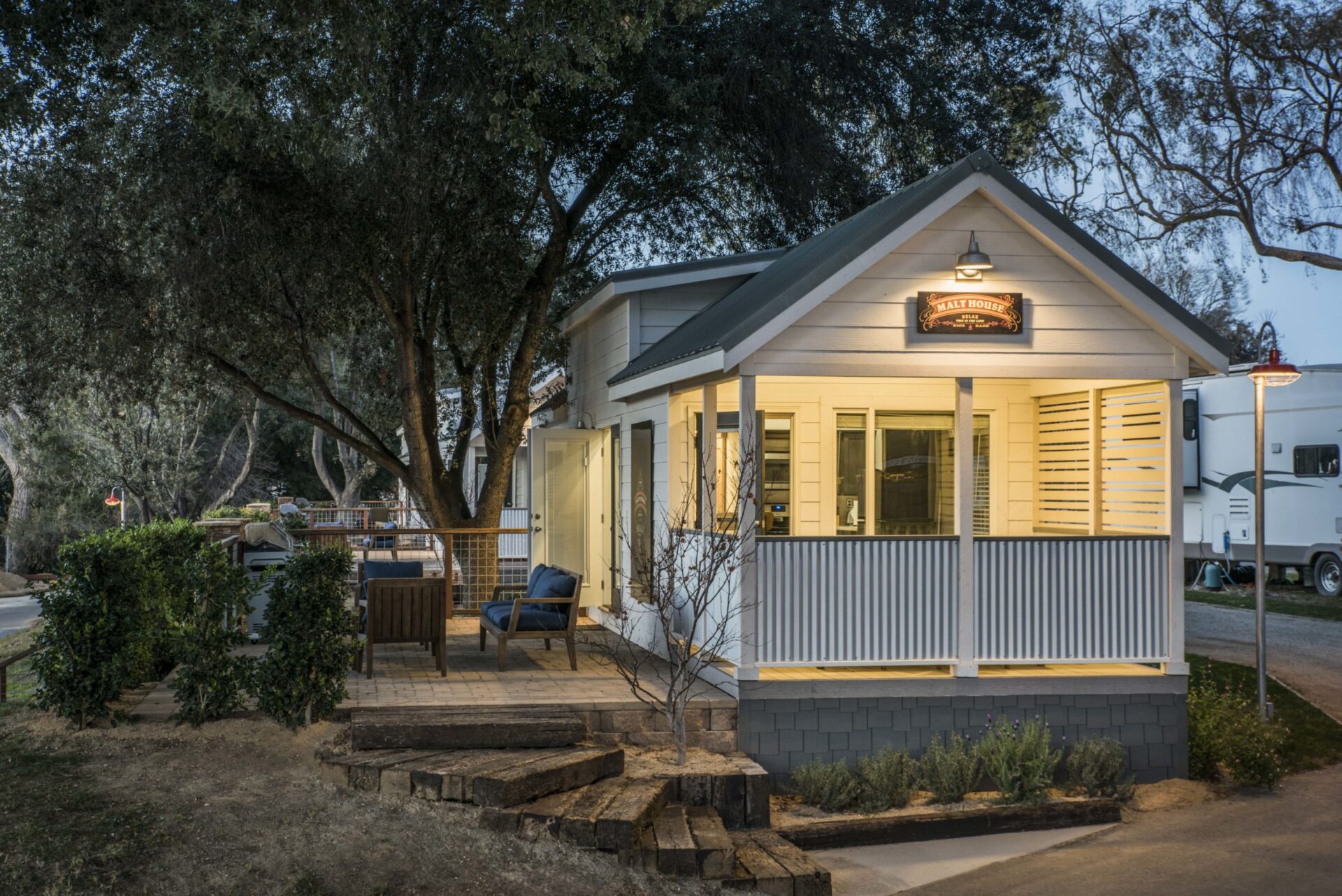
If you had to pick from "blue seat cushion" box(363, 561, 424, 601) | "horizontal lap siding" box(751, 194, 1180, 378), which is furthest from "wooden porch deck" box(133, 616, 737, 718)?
"horizontal lap siding" box(751, 194, 1180, 378)

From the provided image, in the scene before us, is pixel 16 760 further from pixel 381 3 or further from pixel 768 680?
pixel 381 3

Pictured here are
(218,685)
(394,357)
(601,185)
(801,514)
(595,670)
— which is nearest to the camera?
(218,685)

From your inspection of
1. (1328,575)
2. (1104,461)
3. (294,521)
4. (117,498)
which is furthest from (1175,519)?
(117,498)

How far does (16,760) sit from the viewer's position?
276 inches

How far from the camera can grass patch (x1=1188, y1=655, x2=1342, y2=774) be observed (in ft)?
33.4

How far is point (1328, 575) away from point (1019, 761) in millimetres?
12568

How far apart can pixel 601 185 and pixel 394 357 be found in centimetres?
440

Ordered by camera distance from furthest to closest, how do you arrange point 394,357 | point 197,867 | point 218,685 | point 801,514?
point 394,357
point 801,514
point 218,685
point 197,867

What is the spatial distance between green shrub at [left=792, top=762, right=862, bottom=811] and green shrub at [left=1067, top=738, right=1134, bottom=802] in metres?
1.61

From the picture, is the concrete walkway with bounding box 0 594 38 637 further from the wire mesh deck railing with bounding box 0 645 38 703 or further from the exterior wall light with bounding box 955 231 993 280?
the exterior wall light with bounding box 955 231 993 280

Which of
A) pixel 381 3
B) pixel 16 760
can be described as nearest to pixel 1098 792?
pixel 16 760

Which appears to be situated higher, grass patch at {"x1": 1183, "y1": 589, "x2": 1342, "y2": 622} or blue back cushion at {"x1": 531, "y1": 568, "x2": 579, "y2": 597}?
blue back cushion at {"x1": 531, "y1": 568, "x2": 579, "y2": 597}

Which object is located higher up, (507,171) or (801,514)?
(507,171)

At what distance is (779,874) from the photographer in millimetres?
6520
